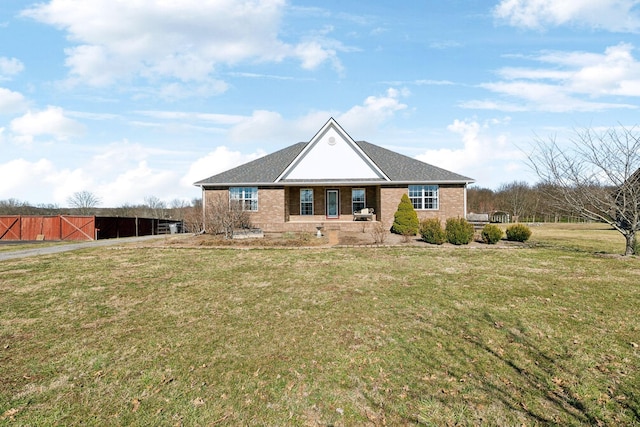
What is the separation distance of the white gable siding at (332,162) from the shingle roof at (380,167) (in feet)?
2.39

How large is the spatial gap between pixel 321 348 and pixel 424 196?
759 inches

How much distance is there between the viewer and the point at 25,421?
355 cm

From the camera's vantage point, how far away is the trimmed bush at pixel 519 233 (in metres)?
16.7

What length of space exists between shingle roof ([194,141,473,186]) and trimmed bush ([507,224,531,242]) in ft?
19.4

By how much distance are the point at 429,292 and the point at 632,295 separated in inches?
174

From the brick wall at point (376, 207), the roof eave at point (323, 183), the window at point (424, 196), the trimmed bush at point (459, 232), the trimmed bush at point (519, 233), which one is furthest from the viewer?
the window at point (424, 196)

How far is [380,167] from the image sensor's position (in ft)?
77.0

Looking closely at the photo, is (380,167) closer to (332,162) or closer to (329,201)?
(332,162)

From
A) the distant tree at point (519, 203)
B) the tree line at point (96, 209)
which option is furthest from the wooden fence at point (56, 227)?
the distant tree at point (519, 203)

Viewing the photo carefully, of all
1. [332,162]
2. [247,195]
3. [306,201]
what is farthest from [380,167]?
[247,195]

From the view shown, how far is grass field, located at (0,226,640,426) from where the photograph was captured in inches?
147

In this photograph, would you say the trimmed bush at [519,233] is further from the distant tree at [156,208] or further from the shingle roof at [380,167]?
the distant tree at [156,208]

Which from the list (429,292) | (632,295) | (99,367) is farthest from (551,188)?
(99,367)

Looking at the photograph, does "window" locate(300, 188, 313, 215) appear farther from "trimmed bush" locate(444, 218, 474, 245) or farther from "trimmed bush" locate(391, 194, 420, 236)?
"trimmed bush" locate(444, 218, 474, 245)
